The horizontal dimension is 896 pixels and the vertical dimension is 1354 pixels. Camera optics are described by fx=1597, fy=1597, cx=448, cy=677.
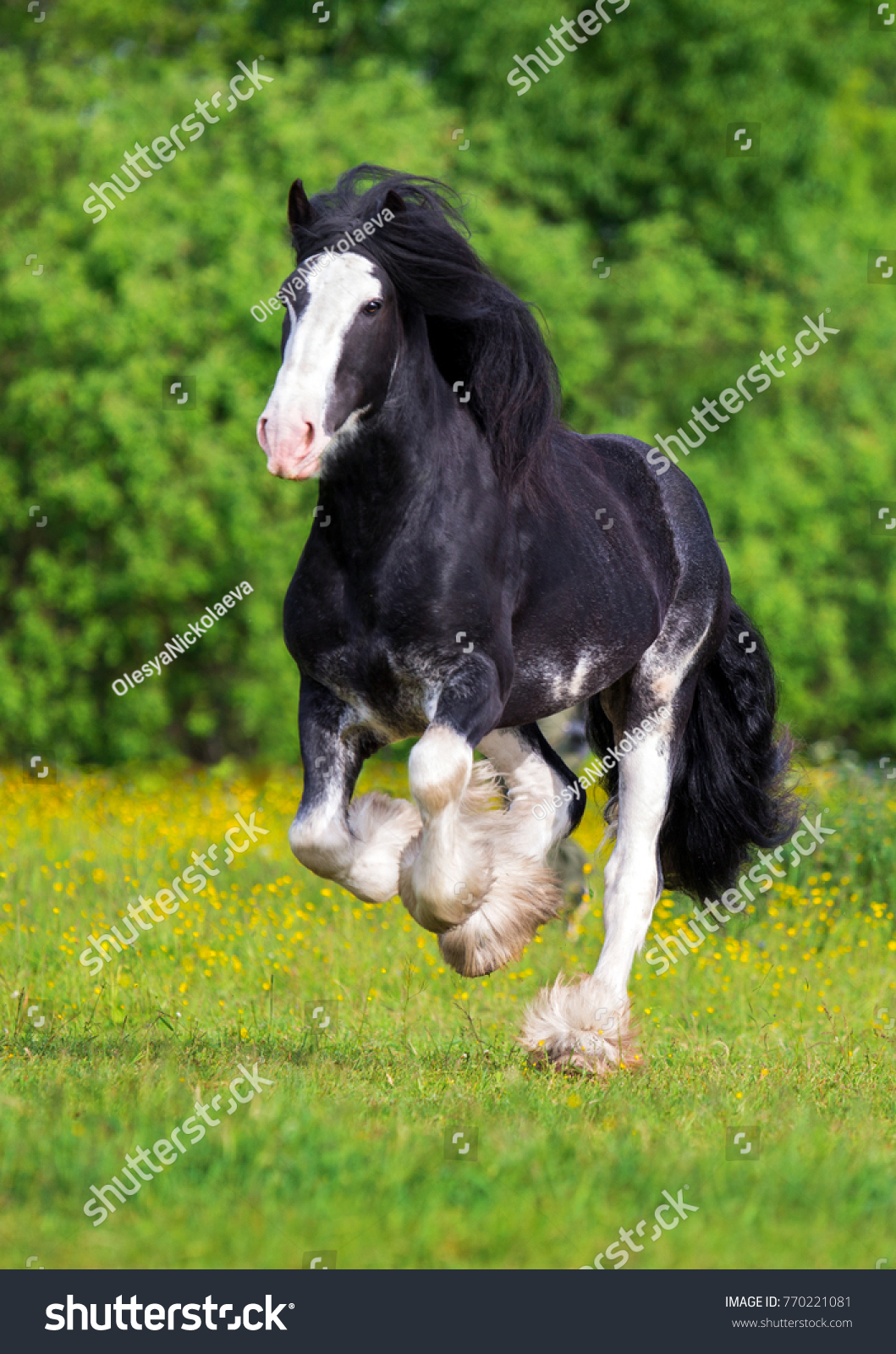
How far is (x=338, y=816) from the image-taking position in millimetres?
5090

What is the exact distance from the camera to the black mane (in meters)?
4.93

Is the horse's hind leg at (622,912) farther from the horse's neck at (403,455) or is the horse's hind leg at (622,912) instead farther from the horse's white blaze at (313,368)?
the horse's white blaze at (313,368)

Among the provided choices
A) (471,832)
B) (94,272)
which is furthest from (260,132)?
(471,832)

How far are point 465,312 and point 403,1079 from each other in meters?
2.53

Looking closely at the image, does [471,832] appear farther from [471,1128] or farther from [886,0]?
[886,0]

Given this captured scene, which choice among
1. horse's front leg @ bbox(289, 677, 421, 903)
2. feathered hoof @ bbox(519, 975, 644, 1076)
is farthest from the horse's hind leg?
horse's front leg @ bbox(289, 677, 421, 903)

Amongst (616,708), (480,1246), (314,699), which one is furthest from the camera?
(616,708)

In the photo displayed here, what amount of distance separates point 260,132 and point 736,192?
710 cm

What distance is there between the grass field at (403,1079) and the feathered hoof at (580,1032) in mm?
103

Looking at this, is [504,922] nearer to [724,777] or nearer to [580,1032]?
[580,1032]

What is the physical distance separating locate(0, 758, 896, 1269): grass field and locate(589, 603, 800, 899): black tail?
70 cm

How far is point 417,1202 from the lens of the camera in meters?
3.74

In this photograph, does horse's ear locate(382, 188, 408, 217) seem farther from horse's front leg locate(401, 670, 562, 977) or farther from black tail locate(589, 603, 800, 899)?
black tail locate(589, 603, 800, 899)

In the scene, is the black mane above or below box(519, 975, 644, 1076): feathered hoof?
above
